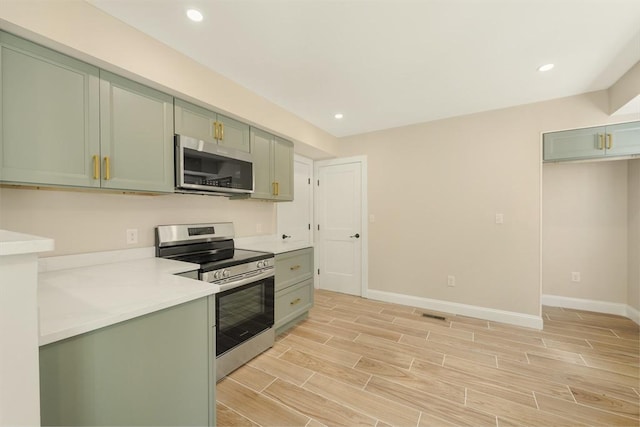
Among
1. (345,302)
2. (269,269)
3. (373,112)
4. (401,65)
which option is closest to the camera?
(401,65)

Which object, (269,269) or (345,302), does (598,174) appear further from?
(269,269)

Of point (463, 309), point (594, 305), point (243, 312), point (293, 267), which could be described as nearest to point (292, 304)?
point (293, 267)

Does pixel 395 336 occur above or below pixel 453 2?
below

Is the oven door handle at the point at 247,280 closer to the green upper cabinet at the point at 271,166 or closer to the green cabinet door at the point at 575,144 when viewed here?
the green upper cabinet at the point at 271,166

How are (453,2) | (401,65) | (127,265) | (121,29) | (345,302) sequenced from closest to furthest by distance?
(453,2)
(121,29)
(127,265)
(401,65)
(345,302)

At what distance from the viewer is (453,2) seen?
148 centimetres

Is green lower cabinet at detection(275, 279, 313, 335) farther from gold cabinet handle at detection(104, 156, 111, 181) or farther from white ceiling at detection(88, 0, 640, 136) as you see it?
white ceiling at detection(88, 0, 640, 136)

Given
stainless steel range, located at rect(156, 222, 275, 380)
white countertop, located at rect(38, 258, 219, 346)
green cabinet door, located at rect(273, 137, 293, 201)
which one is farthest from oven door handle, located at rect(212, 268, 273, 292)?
green cabinet door, located at rect(273, 137, 293, 201)

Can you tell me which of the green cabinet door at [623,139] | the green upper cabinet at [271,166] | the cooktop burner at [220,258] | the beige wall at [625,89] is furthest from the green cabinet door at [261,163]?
the green cabinet door at [623,139]

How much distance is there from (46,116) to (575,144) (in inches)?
174

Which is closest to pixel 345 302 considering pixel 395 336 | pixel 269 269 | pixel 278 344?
pixel 395 336

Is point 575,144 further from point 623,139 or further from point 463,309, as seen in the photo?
point 463,309

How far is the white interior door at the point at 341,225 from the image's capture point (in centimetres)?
394

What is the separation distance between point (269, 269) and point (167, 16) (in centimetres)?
201
